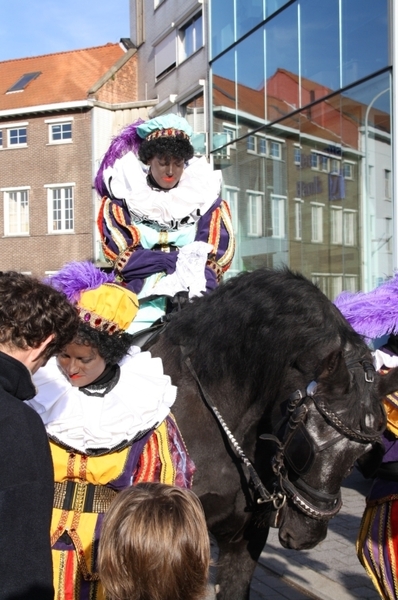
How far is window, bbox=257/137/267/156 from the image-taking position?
13.0 metres

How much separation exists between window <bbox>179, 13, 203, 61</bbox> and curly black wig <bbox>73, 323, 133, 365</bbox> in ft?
56.7

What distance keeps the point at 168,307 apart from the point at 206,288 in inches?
9.2

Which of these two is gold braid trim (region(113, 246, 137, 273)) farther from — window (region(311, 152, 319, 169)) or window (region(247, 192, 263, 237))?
window (region(247, 192, 263, 237))

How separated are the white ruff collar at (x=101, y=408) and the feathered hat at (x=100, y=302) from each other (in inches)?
7.7

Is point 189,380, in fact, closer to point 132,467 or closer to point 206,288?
point 132,467

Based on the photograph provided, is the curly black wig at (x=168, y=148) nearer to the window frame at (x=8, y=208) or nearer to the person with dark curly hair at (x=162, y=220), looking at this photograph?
the person with dark curly hair at (x=162, y=220)

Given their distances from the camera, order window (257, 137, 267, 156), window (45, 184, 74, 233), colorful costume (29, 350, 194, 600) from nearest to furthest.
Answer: colorful costume (29, 350, 194, 600) < window (257, 137, 267, 156) < window (45, 184, 74, 233)

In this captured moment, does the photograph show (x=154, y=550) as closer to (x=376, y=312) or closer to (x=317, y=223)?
(x=376, y=312)

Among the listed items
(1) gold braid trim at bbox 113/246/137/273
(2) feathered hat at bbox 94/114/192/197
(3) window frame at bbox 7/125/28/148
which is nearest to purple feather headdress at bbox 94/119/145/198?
(2) feathered hat at bbox 94/114/192/197

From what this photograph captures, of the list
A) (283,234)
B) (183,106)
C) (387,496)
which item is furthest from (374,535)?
(183,106)

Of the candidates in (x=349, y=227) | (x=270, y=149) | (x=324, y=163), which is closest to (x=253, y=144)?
(x=270, y=149)

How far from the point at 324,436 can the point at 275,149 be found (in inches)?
418

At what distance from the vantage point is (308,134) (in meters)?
11.5

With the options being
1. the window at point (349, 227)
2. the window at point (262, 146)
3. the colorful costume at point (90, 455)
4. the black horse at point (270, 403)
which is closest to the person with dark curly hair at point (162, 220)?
the black horse at point (270, 403)
